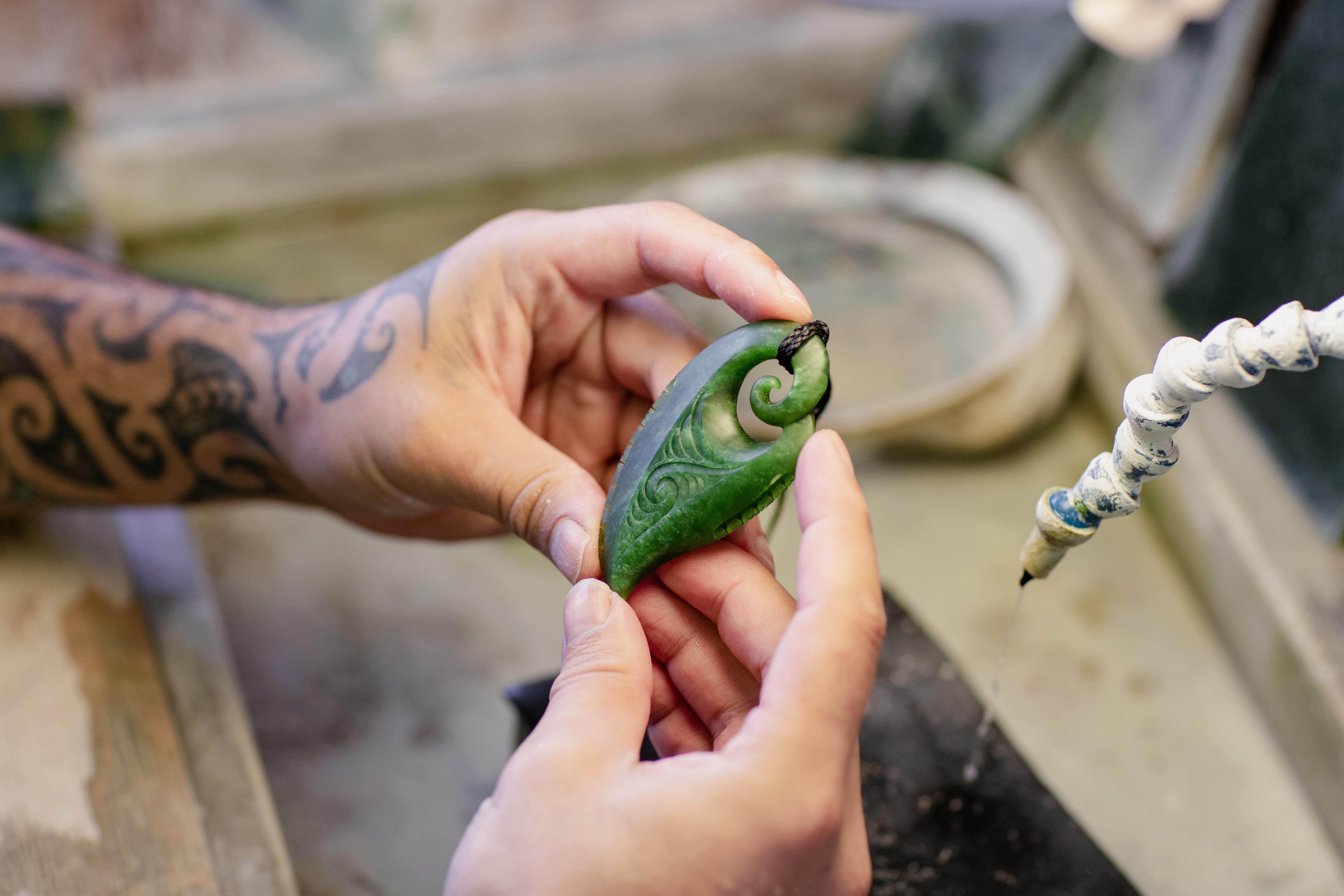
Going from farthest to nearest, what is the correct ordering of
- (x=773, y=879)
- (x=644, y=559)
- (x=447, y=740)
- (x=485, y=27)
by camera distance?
1. (x=485, y=27)
2. (x=447, y=740)
3. (x=644, y=559)
4. (x=773, y=879)

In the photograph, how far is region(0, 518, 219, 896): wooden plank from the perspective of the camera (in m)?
1.11

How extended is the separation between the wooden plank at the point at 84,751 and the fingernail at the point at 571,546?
1.77 feet

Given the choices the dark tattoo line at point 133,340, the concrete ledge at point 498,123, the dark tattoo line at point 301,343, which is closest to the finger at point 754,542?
the dark tattoo line at point 301,343

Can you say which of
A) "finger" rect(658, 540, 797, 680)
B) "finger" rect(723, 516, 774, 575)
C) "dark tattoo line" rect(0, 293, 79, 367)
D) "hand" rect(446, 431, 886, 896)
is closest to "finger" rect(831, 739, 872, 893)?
"hand" rect(446, 431, 886, 896)

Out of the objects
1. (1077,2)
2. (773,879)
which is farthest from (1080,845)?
(1077,2)

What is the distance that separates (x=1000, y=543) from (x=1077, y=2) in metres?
0.93

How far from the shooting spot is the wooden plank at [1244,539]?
1.49m

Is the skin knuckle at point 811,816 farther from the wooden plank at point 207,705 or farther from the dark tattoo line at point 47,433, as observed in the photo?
the dark tattoo line at point 47,433

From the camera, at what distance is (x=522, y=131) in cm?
278

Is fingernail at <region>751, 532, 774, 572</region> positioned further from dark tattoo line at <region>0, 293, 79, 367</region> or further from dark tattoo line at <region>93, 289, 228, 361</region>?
dark tattoo line at <region>0, 293, 79, 367</region>

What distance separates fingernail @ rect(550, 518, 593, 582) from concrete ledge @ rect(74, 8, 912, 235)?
6.30ft

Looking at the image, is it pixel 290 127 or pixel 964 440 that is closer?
pixel 964 440

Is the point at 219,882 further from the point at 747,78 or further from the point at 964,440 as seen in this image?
the point at 747,78

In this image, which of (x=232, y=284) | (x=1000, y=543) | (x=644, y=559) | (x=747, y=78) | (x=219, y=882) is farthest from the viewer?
(x=747, y=78)
